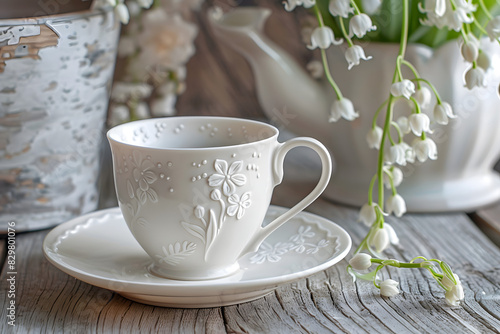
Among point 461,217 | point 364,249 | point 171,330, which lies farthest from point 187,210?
point 461,217

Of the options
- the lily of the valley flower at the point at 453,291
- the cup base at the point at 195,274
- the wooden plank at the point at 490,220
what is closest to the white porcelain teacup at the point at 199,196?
the cup base at the point at 195,274

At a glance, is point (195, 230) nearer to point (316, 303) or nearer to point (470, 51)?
point (316, 303)

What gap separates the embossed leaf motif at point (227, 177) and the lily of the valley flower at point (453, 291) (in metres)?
0.15

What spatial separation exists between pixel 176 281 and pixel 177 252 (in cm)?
2

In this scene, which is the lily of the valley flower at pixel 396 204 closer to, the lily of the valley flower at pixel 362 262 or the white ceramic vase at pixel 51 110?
the lily of the valley flower at pixel 362 262

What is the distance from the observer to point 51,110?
0.55 meters

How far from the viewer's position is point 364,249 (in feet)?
1.76

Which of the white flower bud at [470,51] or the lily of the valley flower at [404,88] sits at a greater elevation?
the white flower bud at [470,51]

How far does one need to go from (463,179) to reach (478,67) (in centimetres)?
21

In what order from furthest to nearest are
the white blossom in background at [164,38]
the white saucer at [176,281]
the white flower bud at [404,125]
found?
the white blossom in background at [164,38], the white flower bud at [404,125], the white saucer at [176,281]

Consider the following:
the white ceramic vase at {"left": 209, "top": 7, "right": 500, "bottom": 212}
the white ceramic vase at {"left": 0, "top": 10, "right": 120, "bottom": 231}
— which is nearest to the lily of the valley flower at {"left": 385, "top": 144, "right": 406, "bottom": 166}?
the white ceramic vase at {"left": 209, "top": 7, "right": 500, "bottom": 212}

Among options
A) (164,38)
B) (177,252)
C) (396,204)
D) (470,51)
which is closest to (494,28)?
(470,51)

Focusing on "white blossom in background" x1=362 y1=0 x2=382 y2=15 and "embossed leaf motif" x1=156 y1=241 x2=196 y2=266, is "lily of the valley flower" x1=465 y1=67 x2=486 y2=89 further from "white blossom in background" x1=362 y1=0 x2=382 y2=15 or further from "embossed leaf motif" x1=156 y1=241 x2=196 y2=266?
"embossed leaf motif" x1=156 y1=241 x2=196 y2=266

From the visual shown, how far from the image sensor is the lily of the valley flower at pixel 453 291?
0.42 meters
